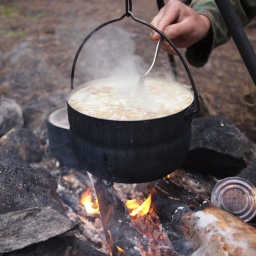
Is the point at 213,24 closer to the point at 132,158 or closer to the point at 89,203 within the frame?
the point at 132,158

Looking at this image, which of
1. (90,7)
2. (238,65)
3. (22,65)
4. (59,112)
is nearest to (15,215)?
(59,112)

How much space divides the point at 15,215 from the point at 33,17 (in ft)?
22.0

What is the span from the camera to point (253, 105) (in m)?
3.89

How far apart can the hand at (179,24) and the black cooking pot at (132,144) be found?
1.18 feet

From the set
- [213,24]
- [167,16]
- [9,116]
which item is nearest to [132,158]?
[167,16]

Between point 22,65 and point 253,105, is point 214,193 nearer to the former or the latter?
point 253,105

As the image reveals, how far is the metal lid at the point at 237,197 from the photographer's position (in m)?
2.16

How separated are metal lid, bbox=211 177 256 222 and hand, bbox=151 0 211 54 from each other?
96cm

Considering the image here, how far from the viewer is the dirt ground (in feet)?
14.9

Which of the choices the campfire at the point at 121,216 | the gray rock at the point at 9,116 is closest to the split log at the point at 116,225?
the campfire at the point at 121,216

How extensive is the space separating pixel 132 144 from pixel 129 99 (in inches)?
13.8

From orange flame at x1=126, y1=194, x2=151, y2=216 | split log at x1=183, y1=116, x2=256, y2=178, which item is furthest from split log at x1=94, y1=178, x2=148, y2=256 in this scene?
split log at x1=183, y1=116, x2=256, y2=178

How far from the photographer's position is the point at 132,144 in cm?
186

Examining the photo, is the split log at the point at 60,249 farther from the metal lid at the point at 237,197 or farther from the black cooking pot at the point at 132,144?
the metal lid at the point at 237,197
